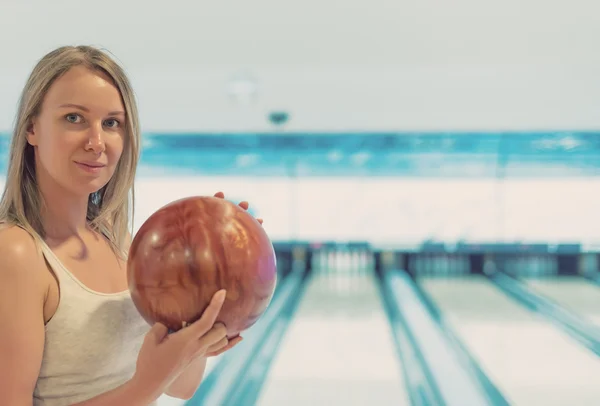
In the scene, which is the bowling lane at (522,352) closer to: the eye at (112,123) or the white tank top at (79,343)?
the white tank top at (79,343)

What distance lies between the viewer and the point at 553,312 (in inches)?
196

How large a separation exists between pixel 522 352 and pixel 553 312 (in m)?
1.45

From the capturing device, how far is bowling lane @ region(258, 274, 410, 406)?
296 centimetres

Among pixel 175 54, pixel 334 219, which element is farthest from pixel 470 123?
pixel 175 54

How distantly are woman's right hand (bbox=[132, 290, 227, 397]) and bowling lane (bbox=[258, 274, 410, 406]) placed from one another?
2.07m

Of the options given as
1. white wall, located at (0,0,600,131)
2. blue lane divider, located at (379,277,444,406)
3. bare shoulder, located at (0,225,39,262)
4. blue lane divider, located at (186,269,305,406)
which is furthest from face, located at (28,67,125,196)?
white wall, located at (0,0,600,131)

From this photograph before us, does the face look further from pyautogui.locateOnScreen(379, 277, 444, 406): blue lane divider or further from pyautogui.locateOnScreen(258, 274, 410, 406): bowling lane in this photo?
pyautogui.locateOnScreen(379, 277, 444, 406): blue lane divider

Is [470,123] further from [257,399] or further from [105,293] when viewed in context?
[105,293]

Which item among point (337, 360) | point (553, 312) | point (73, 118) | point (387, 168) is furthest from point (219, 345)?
point (387, 168)

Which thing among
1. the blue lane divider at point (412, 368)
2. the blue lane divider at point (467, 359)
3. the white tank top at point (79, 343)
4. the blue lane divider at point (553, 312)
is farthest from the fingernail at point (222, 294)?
the blue lane divider at point (553, 312)

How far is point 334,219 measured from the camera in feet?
24.9

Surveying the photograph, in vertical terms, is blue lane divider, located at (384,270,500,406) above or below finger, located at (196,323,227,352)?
below

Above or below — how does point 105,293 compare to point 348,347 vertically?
above

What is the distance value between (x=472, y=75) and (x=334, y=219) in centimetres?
246
